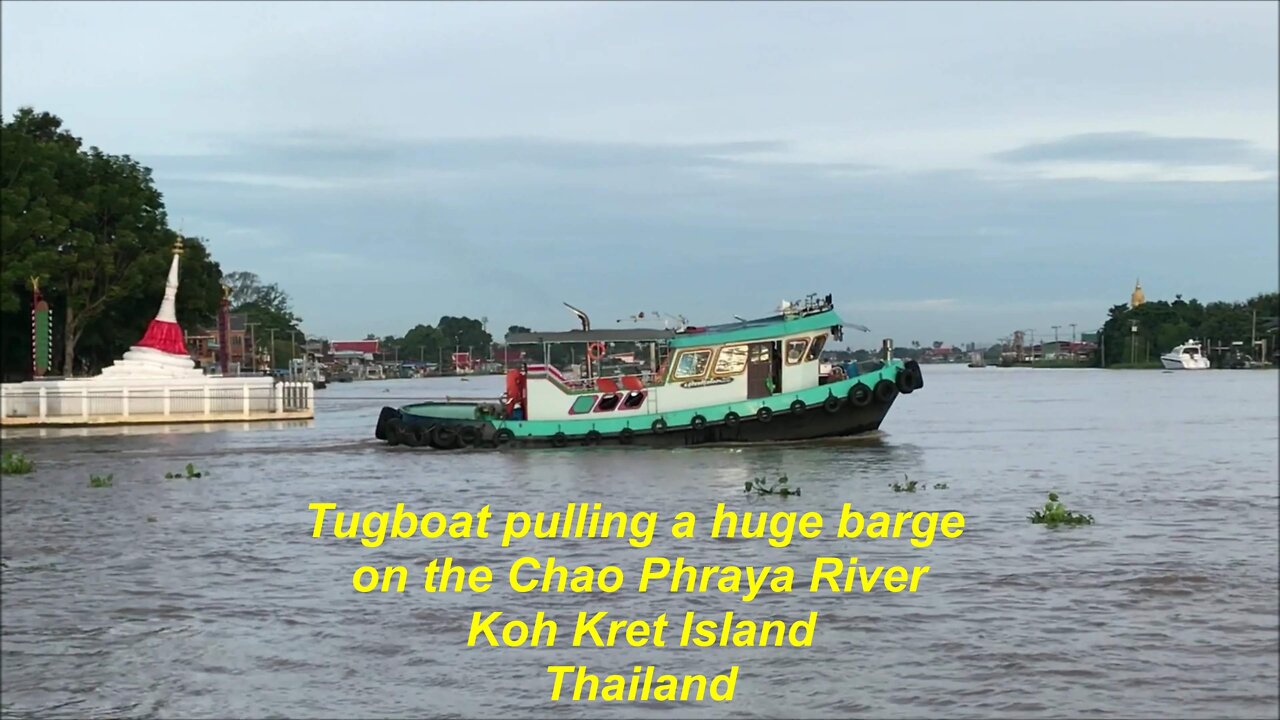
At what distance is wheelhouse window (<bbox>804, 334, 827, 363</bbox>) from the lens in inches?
1460

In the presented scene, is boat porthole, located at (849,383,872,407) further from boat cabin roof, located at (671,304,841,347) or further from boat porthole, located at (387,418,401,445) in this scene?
boat porthole, located at (387,418,401,445)

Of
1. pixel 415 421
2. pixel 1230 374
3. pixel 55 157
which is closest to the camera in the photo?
pixel 415 421

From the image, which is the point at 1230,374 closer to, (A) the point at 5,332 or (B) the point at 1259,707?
(A) the point at 5,332

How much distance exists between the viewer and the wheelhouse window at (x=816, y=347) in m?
37.1

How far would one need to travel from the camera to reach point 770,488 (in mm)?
26156

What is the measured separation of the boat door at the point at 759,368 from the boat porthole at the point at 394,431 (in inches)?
358

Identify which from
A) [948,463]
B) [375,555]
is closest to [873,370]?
[948,463]

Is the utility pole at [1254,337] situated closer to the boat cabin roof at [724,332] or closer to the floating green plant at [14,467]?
the boat cabin roof at [724,332]

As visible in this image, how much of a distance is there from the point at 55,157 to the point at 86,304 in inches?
239

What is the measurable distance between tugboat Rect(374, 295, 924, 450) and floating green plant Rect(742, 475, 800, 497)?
9548 mm

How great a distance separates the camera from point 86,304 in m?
60.4

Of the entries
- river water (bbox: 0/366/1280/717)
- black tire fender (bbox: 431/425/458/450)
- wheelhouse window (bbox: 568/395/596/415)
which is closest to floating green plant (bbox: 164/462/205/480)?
river water (bbox: 0/366/1280/717)

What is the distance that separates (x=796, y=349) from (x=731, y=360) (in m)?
1.66

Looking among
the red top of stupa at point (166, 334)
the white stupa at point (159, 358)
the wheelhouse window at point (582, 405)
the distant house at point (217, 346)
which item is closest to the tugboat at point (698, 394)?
the wheelhouse window at point (582, 405)
